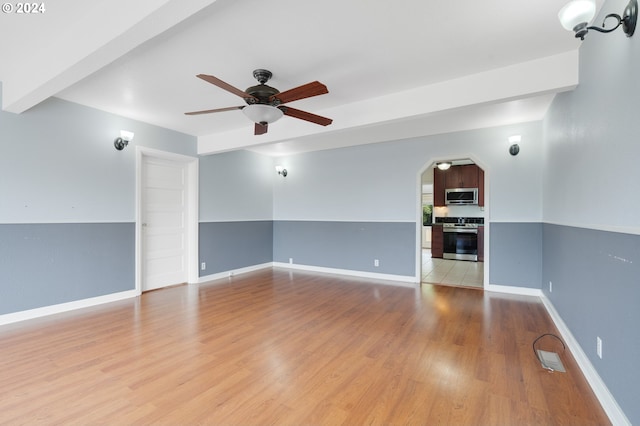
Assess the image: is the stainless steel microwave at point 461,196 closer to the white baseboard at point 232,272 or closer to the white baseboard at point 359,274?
the white baseboard at point 359,274

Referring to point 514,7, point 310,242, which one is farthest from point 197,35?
point 310,242

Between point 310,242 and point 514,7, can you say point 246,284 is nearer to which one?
point 310,242

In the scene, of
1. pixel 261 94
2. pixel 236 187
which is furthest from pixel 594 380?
pixel 236 187

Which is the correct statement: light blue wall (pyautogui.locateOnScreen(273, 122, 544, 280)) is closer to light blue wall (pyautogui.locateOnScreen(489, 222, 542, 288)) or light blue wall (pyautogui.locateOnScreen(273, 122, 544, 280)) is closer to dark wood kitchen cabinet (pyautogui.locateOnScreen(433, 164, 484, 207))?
light blue wall (pyautogui.locateOnScreen(489, 222, 542, 288))

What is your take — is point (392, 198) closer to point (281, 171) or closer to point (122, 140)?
point (281, 171)

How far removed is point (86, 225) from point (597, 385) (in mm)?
5406

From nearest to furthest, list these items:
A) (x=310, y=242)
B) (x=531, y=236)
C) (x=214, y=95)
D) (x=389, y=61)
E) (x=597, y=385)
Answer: (x=597, y=385), (x=389, y=61), (x=214, y=95), (x=531, y=236), (x=310, y=242)

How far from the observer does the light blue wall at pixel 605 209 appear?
5.08ft

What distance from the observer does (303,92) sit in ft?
7.93

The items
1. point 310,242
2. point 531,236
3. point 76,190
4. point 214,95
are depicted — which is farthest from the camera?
point 310,242

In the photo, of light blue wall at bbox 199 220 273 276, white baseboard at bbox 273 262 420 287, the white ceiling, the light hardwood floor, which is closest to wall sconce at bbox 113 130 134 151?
the white ceiling

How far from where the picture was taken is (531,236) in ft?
14.1

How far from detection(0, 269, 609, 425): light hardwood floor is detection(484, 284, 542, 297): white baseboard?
0.59 meters

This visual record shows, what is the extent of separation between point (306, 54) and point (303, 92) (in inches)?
15.6
